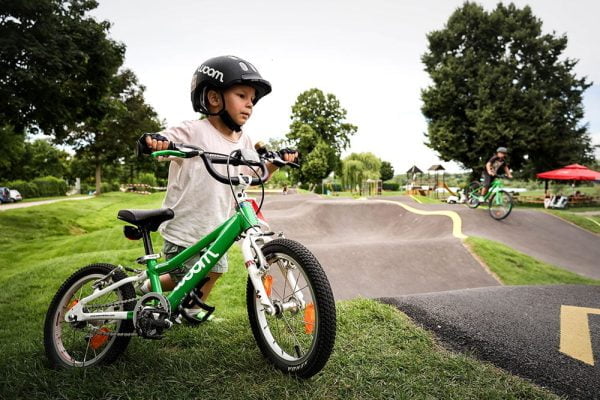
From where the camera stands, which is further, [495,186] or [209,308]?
[495,186]

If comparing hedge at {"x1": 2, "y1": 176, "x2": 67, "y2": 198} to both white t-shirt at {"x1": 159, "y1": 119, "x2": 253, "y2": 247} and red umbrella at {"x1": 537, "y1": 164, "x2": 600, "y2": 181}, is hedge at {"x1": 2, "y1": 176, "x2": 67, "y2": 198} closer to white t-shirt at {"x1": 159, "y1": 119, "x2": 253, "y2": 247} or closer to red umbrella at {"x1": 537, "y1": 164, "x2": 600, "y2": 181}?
white t-shirt at {"x1": 159, "y1": 119, "x2": 253, "y2": 247}

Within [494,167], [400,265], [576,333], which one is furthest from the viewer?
[494,167]

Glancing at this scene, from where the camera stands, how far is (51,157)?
58.0 meters

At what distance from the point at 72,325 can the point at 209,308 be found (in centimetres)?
103

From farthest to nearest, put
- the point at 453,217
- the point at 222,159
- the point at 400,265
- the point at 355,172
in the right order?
the point at 355,172
the point at 453,217
the point at 400,265
the point at 222,159

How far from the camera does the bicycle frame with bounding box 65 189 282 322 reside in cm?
215

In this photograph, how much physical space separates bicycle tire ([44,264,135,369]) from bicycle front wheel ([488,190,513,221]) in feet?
40.0

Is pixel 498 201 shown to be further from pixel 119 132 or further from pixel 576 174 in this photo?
pixel 119 132

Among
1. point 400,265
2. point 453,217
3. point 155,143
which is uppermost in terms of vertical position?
point 155,143

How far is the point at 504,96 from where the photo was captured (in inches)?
968

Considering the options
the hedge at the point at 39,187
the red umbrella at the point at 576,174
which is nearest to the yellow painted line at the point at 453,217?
the red umbrella at the point at 576,174

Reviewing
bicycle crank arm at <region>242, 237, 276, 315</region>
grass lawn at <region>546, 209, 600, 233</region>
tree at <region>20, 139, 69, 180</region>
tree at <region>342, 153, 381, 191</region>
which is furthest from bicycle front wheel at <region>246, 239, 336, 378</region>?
tree at <region>20, 139, 69, 180</region>

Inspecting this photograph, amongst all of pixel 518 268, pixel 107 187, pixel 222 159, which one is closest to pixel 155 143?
pixel 222 159

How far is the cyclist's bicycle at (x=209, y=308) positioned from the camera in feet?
6.72
